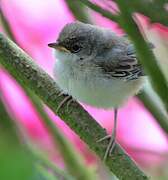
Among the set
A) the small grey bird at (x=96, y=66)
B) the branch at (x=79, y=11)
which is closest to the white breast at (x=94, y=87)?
the small grey bird at (x=96, y=66)

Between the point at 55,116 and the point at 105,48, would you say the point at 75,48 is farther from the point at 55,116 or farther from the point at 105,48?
the point at 55,116

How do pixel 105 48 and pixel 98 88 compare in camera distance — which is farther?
pixel 105 48

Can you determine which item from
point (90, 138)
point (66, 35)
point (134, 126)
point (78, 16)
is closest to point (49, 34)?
point (66, 35)

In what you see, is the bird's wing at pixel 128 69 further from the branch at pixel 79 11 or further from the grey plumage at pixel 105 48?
the branch at pixel 79 11

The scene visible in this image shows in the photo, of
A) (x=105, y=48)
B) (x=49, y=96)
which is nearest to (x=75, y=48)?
(x=105, y=48)

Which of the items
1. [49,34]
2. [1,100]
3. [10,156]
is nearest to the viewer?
[10,156]

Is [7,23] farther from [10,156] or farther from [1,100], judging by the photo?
[10,156]

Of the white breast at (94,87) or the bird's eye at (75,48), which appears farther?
the bird's eye at (75,48)
